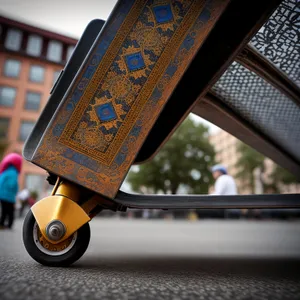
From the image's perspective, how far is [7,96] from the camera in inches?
950

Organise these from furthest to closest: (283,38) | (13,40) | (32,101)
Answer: (32,101)
(13,40)
(283,38)

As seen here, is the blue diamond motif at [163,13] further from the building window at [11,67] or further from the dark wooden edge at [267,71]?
the building window at [11,67]

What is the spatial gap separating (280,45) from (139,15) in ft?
3.77

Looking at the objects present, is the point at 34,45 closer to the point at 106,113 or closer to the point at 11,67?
the point at 11,67

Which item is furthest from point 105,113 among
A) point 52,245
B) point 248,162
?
point 248,162

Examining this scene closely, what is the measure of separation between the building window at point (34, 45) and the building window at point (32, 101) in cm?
375

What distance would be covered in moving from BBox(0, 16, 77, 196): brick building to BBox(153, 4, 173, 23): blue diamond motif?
77.1 feet

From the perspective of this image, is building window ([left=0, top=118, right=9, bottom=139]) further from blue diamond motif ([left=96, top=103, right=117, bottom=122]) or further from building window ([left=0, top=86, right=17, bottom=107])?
blue diamond motif ([left=96, top=103, right=117, bottom=122])

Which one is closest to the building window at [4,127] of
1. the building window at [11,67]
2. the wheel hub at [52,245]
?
the building window at [11,67]

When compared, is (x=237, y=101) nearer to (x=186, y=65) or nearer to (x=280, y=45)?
(x=280, y=45)

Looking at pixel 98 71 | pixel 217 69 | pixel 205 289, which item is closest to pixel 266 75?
pixel 217 69

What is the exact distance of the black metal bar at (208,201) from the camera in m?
1.58

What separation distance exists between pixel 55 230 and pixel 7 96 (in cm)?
2626

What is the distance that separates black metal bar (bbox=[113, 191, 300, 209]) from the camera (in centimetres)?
158
